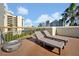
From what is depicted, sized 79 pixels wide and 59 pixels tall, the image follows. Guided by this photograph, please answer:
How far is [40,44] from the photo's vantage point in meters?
4.01

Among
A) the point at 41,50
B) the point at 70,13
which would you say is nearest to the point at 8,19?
the point at 41,50

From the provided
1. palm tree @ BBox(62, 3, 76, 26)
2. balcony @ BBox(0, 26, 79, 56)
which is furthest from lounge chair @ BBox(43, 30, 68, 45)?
palm tree @ BBox(62, 3, 76, 26)

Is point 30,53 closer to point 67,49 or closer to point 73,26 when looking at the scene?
point 67,49

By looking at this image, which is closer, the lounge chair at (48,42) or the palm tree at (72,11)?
the lounge chair at (48,42)

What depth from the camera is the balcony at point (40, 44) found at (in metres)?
3.91

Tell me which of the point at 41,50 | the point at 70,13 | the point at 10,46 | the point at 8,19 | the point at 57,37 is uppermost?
the point at 70,13

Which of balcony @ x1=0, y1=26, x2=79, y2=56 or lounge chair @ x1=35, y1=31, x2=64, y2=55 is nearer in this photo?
lounge chair @ x1=35, y1=31, x2=64, y2=55

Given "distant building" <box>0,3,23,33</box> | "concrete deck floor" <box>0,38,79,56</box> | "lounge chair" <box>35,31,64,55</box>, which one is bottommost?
"concrete deck floor" <box>0,38,79,56</box>

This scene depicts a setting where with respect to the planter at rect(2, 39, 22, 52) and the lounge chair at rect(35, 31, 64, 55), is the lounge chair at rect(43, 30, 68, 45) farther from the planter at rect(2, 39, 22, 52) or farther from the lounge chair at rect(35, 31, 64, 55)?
the planter at rect(2, 39, 22, 52)

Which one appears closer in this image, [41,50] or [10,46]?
[10,46]

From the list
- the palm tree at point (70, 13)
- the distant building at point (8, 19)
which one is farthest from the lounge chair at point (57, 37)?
the distant building at point (8, 19)

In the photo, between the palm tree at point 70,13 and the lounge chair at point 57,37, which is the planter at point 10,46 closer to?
the lounge chair at point 57,37

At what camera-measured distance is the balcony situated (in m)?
3.91

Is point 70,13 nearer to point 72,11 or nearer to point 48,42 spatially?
point 72,11
